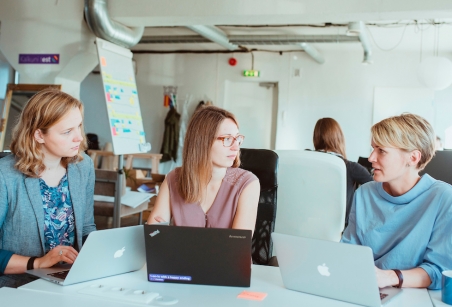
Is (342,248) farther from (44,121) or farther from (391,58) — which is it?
(391,58)

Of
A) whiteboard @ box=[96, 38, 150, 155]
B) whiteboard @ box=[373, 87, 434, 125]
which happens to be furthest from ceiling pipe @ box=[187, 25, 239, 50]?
whiteboard @ box=[373, 87, 434, 125]

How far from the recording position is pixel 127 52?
19.3 ft

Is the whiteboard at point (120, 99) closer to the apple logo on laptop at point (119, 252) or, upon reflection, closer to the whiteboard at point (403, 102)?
the apple logo on laptop at point (119, 252)

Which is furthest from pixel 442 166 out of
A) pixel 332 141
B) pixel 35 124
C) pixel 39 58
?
pixel 39 58

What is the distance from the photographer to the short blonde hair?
201cm

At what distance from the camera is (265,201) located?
262 cm

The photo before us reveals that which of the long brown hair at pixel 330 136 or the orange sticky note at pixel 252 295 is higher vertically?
the long brown hair at pixel 330 136

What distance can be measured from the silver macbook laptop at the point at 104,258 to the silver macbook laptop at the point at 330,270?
53 centimetres

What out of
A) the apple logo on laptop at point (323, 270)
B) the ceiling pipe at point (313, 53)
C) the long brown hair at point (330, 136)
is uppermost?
the ceiling pipe at point (313, 53)

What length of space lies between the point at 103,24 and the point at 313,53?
15.4 feet

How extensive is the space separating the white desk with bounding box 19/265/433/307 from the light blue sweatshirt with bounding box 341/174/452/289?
17cm

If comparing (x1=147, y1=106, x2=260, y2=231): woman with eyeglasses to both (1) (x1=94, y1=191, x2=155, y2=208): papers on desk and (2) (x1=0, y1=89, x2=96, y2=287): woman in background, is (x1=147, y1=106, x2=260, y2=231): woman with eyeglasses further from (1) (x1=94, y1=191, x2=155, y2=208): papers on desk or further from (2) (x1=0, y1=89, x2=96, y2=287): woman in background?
(1) (x1=94, y1=191, x2=155, y2=208): papers on desk

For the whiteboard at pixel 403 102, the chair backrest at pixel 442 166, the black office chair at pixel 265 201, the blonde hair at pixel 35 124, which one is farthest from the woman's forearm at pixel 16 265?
the whiteboard at pixel 403 102

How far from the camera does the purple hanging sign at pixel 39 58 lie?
20.5ft
